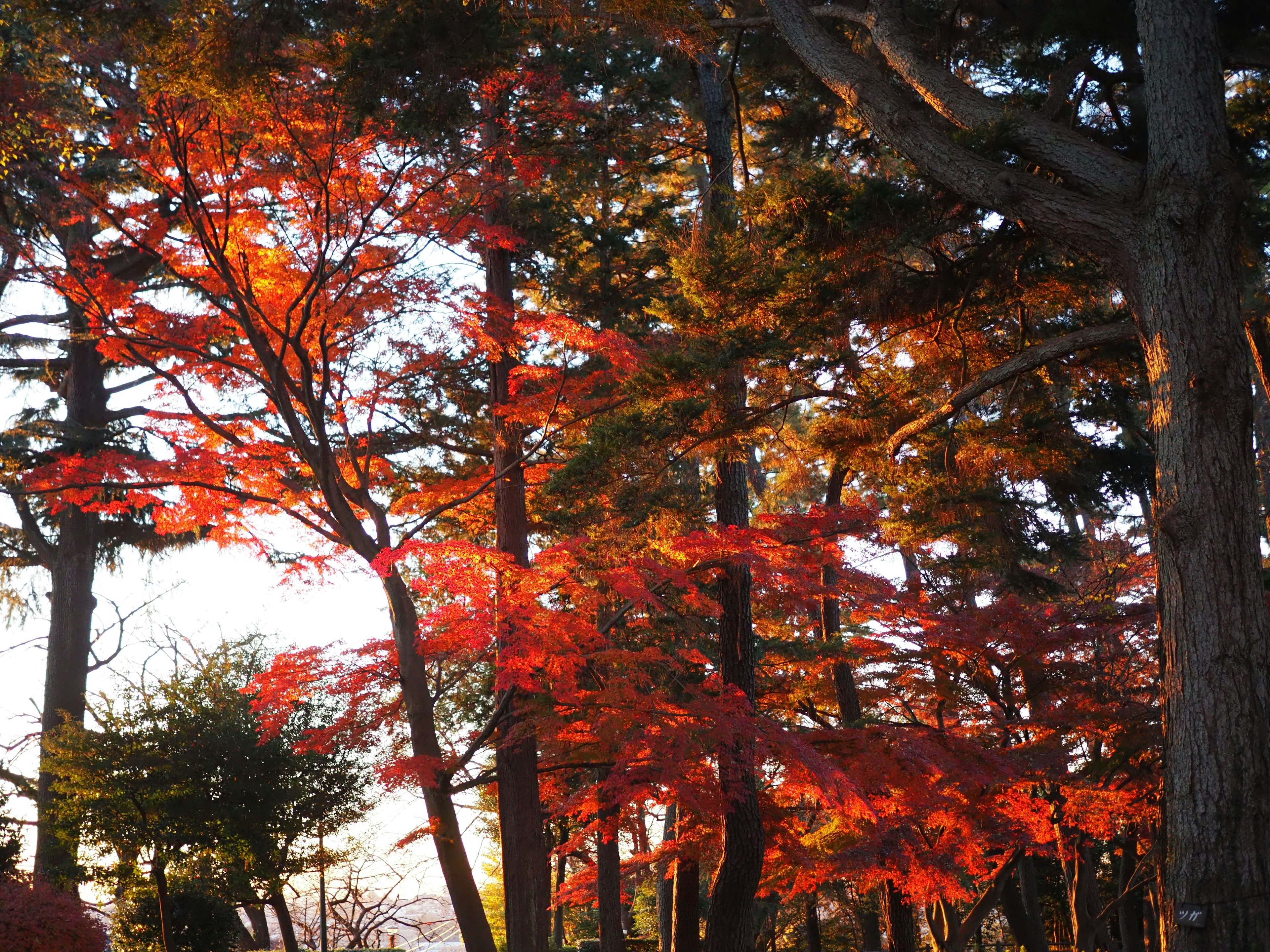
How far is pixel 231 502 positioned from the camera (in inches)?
373

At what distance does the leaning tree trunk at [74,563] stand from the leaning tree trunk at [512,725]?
7292mm

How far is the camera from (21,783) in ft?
45.8

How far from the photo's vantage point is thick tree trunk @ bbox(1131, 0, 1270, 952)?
4957mm

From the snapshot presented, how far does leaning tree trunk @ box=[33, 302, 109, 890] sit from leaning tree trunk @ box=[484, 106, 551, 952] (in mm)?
7292

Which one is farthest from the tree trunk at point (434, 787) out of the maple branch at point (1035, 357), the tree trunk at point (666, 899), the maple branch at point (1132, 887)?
the maple branch at point (1132, 887)

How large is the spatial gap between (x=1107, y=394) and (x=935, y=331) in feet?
9.15

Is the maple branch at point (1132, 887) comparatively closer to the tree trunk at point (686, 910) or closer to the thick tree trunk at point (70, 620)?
the tree trunk at point (686, 910)

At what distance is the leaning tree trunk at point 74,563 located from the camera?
47.8 feet

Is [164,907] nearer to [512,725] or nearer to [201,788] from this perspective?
[201,788]

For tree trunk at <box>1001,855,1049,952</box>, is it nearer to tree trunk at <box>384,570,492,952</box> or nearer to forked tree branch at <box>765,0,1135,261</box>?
tree trunk at <box>384,570,492,952</box>

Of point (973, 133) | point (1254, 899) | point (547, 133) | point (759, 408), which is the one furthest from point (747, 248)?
point (1254, 899)

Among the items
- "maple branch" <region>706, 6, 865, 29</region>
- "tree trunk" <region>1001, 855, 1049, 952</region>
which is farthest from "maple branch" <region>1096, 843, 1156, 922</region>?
"maple branch" <region>706, 6, 865, 29</region>

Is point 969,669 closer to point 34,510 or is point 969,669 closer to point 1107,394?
point 1107,394

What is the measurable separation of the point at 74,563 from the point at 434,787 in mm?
10450
